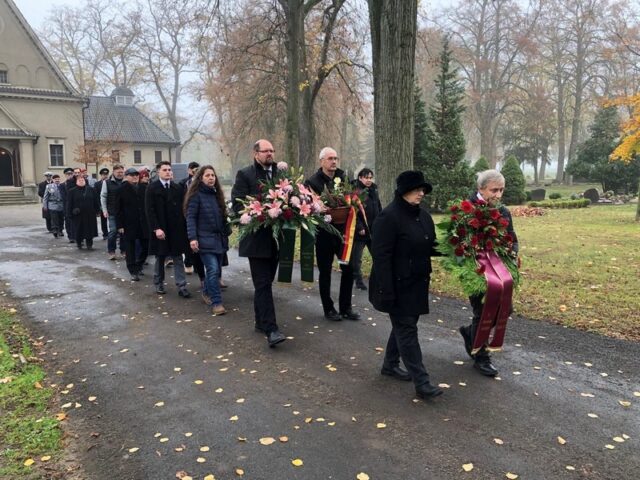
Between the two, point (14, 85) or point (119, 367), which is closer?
point (119, 367)

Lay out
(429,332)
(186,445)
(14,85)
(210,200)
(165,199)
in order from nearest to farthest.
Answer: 1. (186,445)
2. (429,332)
3. (210,200)
4. (165,199)
5. (14,85)

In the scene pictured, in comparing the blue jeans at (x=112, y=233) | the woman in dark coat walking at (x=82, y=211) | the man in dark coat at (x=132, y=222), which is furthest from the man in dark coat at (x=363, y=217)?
the woman in dark coat walking at (x=82, y=211)

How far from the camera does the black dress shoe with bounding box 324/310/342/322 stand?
6629 millimetres

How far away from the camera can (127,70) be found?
181ft

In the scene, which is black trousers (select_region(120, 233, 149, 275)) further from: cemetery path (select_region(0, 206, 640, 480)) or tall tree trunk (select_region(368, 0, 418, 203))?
tall tree trunk (select_region(368, 0, 418, 203))

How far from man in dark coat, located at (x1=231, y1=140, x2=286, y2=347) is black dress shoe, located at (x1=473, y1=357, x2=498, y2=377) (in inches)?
81.3

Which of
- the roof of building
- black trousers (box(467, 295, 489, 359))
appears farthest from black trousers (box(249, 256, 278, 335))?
the roof of building

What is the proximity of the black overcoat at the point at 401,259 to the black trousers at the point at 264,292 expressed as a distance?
1752 millimetres

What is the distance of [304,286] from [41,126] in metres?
35.3

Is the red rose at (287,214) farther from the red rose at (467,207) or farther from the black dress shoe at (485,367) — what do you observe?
the black dress shoe at (485,367)

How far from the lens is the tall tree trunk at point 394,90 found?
29.8 feet

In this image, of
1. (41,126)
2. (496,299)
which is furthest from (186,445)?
(41,126)

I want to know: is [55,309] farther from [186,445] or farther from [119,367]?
[186,445]

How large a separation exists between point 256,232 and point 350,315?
1.72m
